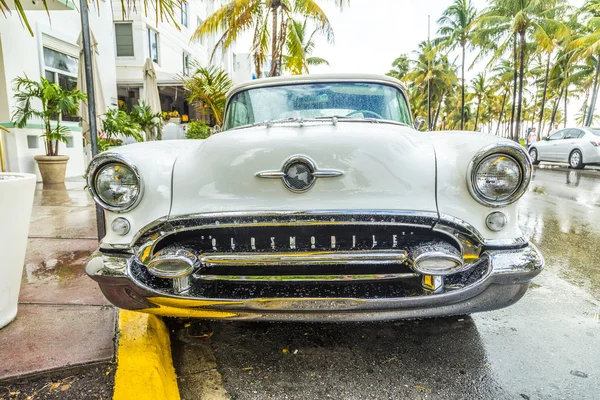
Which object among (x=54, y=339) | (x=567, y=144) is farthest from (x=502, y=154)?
(x=567, y=144)

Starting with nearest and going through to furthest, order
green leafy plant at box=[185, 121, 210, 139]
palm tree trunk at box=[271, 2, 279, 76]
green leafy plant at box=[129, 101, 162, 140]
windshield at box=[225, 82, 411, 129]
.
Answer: windshield at box=[225, 82, 411, 129] < green leafy plant at box=[129, 101, 162, 140] < palm tree trunk at box=[271, 2, 279, 76] < green leafy plant at box=[185, 121, 210, 139]

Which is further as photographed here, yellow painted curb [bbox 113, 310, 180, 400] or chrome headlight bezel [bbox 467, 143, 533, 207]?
chrome headlight bezel [bbox 467, 143, 533, 207]

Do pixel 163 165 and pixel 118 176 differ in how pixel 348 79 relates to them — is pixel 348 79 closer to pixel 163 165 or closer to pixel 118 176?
pixel 163 165

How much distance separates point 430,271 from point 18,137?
26.9ft

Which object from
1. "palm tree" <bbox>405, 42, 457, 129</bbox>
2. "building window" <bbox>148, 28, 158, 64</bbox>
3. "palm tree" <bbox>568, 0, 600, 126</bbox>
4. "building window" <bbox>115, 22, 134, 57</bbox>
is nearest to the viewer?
"building window" <bbox>115, 22, 134, 57</bbox>

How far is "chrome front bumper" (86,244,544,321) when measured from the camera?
1.62 meters

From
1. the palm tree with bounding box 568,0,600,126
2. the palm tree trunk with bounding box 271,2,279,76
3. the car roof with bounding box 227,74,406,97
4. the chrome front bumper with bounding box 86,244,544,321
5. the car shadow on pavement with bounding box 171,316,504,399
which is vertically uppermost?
the palm tree with bounding box 568,0,600,126

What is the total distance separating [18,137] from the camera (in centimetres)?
735

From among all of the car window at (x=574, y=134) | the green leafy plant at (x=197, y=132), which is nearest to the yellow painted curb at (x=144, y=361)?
the green leafy plant at (x=197, y=132)

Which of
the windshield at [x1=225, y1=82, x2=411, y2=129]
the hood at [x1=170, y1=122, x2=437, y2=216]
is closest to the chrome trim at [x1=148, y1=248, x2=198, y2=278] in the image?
the hood at [x1=170, y1=122, x2=437, y2=216]

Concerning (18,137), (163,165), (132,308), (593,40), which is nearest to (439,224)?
(163,165)

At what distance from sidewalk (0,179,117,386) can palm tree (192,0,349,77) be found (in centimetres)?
785

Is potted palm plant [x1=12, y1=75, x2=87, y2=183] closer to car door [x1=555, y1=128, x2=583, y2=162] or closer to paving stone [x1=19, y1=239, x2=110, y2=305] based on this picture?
paving stone [x1=19, y1=239, x2=110, y2=305]

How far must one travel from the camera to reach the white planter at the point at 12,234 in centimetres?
198
